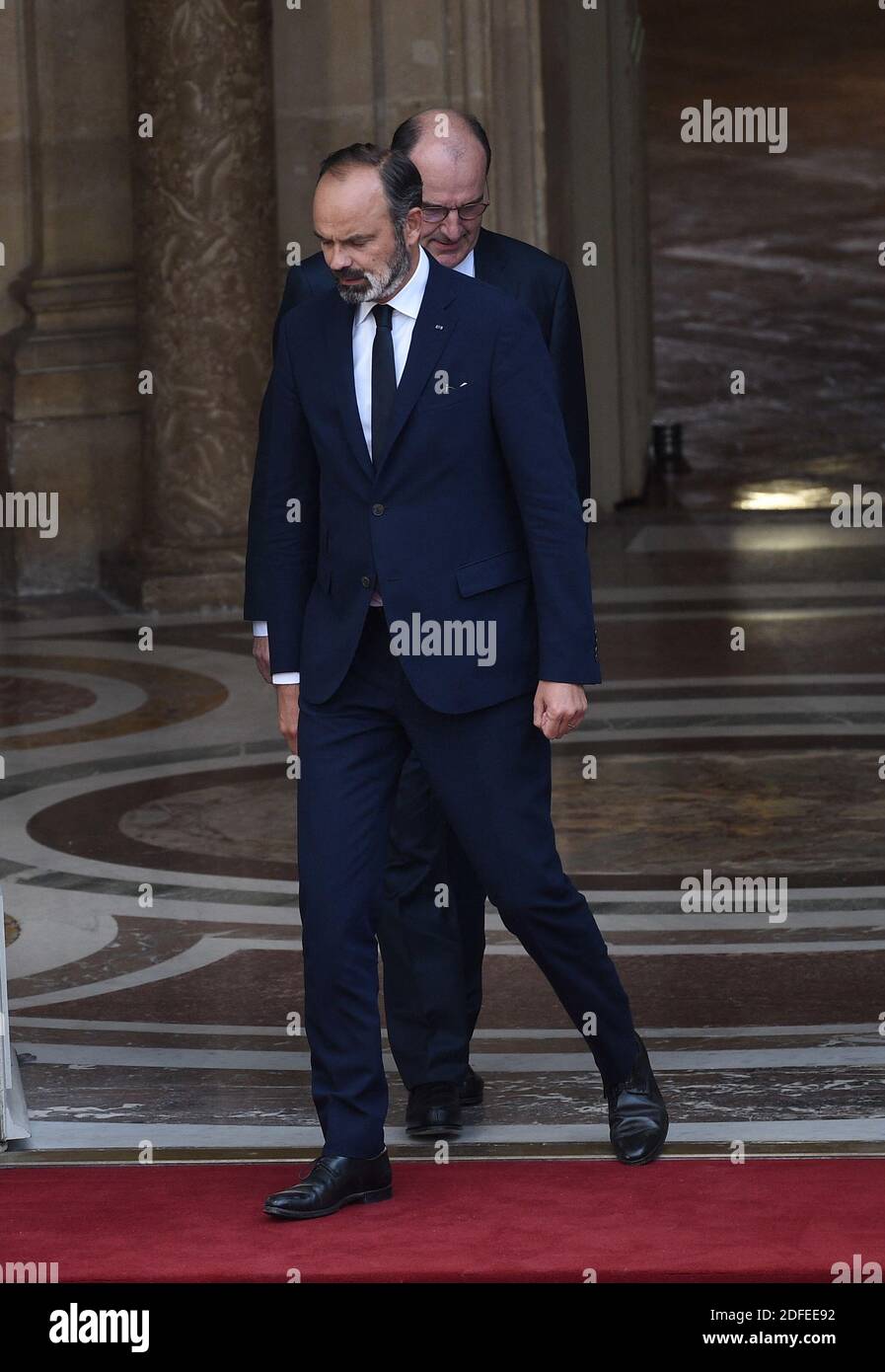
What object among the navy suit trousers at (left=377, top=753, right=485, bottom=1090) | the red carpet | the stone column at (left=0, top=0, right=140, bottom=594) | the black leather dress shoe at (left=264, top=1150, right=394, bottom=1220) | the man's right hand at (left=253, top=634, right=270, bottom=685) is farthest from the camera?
the stone column at (left=0, top=0, right=140, bottom=594)

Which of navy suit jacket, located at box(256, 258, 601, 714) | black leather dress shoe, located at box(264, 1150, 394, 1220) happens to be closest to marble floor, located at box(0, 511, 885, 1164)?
black leather dress shoe, located at box(264, 1150, 394, 1220)

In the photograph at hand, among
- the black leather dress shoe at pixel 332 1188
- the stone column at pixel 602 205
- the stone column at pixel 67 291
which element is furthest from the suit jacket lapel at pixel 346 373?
the stone column at pixel 602 205

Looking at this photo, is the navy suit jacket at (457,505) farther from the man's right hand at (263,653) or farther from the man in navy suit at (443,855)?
the man in navy suit at (443,855)

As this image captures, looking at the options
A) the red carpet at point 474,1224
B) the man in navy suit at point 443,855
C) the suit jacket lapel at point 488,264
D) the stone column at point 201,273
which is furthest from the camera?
the stone column at point 201,273

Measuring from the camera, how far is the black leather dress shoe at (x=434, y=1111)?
420 cm

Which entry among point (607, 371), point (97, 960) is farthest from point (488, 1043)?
point (607, 371)

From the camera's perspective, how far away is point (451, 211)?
4184 mm

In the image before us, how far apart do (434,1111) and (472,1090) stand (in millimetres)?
148

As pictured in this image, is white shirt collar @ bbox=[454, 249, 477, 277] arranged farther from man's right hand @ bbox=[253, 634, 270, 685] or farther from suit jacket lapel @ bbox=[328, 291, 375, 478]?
man's right hand @ bbox=[253, 634, 270, 685]

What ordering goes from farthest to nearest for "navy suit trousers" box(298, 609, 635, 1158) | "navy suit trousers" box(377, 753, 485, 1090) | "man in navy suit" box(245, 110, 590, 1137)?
"navy suit trousers" box(377, 753, 485, 1090), "man in navy suit" box(245, 110, 590, 1137), "navy suit trousers" box(298, 609, 635, 1158)

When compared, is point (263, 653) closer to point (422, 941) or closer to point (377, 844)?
point (377, 844)

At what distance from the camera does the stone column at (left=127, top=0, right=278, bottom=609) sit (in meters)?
12.3

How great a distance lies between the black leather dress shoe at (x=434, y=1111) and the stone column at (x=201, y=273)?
841 centimetres

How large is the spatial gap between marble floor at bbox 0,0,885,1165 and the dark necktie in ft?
3.78
